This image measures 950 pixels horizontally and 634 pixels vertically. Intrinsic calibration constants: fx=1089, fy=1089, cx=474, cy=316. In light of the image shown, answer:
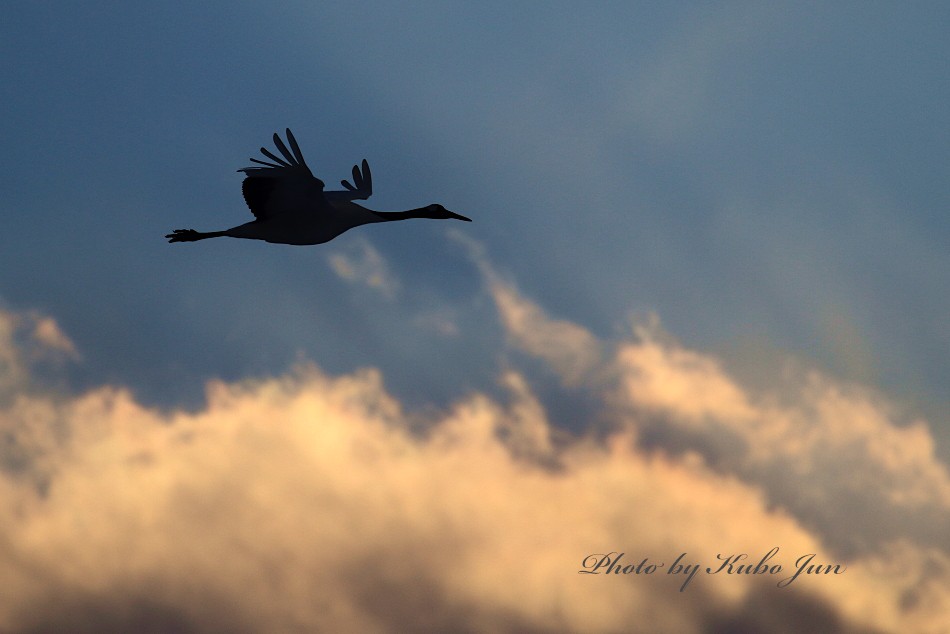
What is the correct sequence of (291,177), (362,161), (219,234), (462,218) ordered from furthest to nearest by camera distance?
(362,161) < (462,218) < (219,234) < (291,177)

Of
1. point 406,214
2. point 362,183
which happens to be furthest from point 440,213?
point 362,183

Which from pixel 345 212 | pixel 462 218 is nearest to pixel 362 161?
pixel 462 218

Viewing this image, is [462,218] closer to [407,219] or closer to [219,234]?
[407,219]

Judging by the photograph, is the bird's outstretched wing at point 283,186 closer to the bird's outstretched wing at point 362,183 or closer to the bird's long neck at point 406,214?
the bird's long neck at point 406,214

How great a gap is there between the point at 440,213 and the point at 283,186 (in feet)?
13.2

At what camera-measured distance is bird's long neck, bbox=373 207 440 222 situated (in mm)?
20006

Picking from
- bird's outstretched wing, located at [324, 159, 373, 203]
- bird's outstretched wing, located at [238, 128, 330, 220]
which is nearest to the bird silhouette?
bird's outstretched wing, located at [238, 128, 330, 220]

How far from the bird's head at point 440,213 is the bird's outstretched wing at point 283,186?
3028 mm

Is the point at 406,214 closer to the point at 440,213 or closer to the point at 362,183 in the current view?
the point at 440,213

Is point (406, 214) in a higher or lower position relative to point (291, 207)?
higher

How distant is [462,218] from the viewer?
837 inches

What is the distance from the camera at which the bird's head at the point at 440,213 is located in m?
21.0

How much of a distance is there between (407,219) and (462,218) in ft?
4.33

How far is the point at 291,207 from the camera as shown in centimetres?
1839
